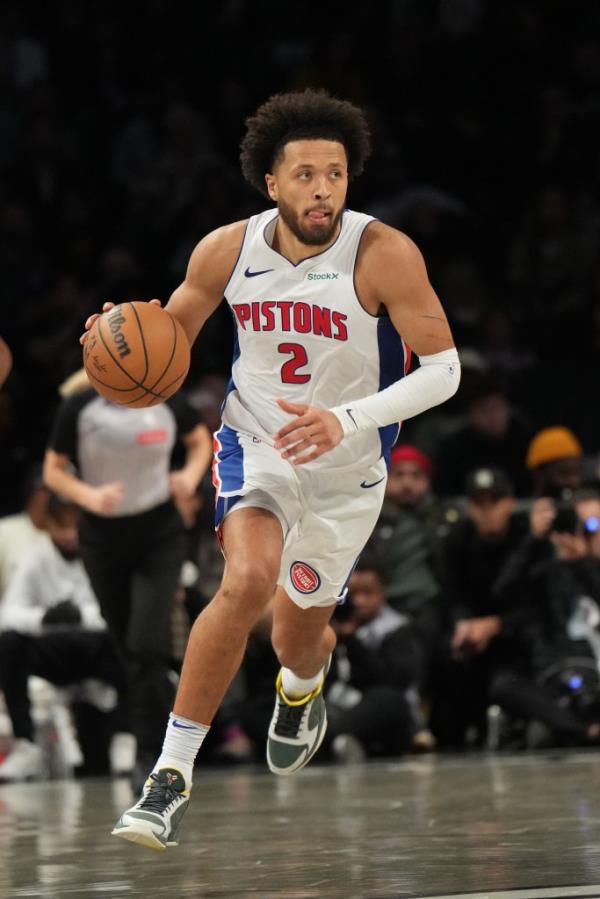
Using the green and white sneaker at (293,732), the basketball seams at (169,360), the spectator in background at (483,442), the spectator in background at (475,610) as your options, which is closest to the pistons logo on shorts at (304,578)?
the green and white sneaker at (293,732)

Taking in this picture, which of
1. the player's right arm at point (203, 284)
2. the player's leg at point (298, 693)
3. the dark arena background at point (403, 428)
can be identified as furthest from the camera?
the player's leg at point (298, 693)

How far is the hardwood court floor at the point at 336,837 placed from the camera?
14.2 feet

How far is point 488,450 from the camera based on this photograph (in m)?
10.5

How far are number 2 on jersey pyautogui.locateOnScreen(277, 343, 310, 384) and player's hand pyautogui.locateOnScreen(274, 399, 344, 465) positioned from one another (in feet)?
1.61

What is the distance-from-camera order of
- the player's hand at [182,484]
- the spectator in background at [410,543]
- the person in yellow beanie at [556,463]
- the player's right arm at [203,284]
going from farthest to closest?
1. the spectator in background at [410,543]
2. the person in yellow beanie at [556,463]
3. the player's hand at [182,484]
4. the player's right arm at [203,284]

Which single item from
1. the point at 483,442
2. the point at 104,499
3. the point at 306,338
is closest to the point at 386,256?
the point at 306,338

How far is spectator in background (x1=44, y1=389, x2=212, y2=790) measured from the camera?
22.3ft

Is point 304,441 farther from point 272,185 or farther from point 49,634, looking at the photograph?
point 49,634

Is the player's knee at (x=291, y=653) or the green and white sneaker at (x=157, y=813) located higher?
the player's knee at (x=291, y=653)

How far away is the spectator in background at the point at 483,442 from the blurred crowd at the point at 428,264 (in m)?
0.02

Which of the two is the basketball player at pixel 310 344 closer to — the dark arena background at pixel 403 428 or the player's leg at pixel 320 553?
the player's leg at pixel 320 553

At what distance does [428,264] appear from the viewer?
11.7 meters

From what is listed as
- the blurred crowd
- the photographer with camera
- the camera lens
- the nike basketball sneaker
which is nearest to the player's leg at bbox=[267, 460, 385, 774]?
the nike basketball sneaker

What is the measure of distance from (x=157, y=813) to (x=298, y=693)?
52.8 inches
